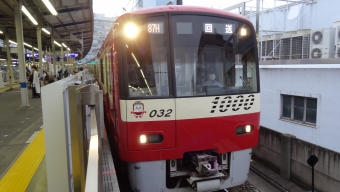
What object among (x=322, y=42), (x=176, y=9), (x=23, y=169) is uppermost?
(x=322, y=42)

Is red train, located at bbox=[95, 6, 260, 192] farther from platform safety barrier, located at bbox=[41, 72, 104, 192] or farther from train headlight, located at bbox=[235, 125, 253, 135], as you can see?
platform safety barrier, located at bbox=[41, 72, 104, 192]

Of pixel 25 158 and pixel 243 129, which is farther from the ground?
pixel 243 129

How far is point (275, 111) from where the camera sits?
11.5 m

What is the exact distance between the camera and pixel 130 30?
3.48 m

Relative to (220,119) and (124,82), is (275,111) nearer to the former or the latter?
(220,119)

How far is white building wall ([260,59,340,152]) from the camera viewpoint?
8.87 metres

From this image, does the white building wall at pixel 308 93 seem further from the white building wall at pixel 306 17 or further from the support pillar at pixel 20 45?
the support pillar at pixel 20 45

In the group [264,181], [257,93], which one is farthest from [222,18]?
[264,181]

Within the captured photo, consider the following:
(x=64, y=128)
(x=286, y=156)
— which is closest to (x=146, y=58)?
(x=64, y=128)

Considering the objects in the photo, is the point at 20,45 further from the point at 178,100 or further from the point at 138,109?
the point at 178,100

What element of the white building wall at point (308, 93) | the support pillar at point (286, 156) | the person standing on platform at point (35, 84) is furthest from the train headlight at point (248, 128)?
the person standing on platform at point (35, 84)

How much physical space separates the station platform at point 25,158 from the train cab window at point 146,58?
109 centimetres

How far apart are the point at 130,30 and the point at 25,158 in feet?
10.1

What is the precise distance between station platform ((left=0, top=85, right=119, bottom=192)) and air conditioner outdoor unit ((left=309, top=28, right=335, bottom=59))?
33.1 ft
